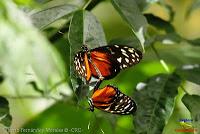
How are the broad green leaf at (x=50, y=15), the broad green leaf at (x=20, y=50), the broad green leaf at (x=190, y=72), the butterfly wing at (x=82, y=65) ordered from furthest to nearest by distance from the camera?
the broad green leaf at (x=190, y=72), the broad green leaf at (x=50, y=15), the butterfly wing at (x=82, y=65), the broad green leaf at (x=20, y=50)

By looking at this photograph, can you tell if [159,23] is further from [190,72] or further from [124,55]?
[124,55]

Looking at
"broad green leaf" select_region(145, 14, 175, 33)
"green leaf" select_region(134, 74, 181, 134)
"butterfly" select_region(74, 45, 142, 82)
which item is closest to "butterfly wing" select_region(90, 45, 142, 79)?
"butterfly" select_region(74, 45, 142, 82)

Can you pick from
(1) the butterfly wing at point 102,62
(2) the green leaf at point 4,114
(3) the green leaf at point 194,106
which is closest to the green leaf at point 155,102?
(3) the green leaf at point 194,106

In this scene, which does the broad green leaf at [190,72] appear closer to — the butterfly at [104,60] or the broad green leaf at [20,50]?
the butterfly at [104,60]

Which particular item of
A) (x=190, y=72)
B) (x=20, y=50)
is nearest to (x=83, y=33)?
(x=20, y=50)

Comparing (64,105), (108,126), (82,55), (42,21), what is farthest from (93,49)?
(64,105)

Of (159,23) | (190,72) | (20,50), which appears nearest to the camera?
(20,50)

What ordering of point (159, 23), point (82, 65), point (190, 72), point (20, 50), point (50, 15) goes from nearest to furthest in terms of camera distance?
point (20, 50), point (82, 65), point (50, 15), point (190, 72), point (159, 23)
